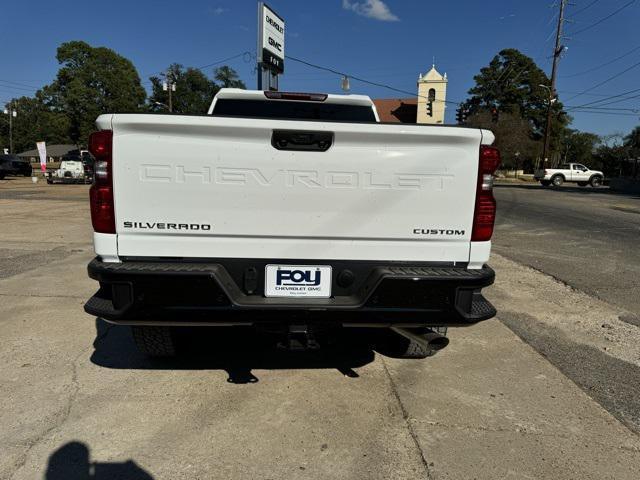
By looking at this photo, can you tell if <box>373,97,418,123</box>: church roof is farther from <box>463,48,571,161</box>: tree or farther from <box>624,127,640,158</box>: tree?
<box>624,127,640,158</box>: tree

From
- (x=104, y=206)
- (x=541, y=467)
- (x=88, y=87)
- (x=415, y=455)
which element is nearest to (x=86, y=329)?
(x=104, y=206)

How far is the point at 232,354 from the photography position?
3990 mm

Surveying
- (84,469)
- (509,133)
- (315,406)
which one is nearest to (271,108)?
(315,406)

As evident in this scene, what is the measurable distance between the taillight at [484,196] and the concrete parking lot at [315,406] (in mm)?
1225

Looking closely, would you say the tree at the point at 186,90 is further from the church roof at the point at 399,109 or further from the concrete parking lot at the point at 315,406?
the concrete parking lot at the point at 315,406

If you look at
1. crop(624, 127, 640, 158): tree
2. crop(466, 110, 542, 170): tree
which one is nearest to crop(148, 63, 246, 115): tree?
crop(466, 110, 542, 170): tree

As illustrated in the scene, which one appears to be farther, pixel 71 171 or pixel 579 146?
pixel 579 146

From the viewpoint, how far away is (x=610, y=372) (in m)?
3.87

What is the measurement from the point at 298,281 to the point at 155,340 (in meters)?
1.38

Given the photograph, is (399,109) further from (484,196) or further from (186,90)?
(484,196)

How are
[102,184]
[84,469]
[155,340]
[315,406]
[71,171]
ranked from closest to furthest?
[84,469] → [102,184] → [315,406] → [155,340] → [71,171]

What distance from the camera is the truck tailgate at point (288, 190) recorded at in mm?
2652

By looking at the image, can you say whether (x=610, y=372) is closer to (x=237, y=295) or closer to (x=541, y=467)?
(x=541, y=467)

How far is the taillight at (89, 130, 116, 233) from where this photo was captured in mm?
2633
